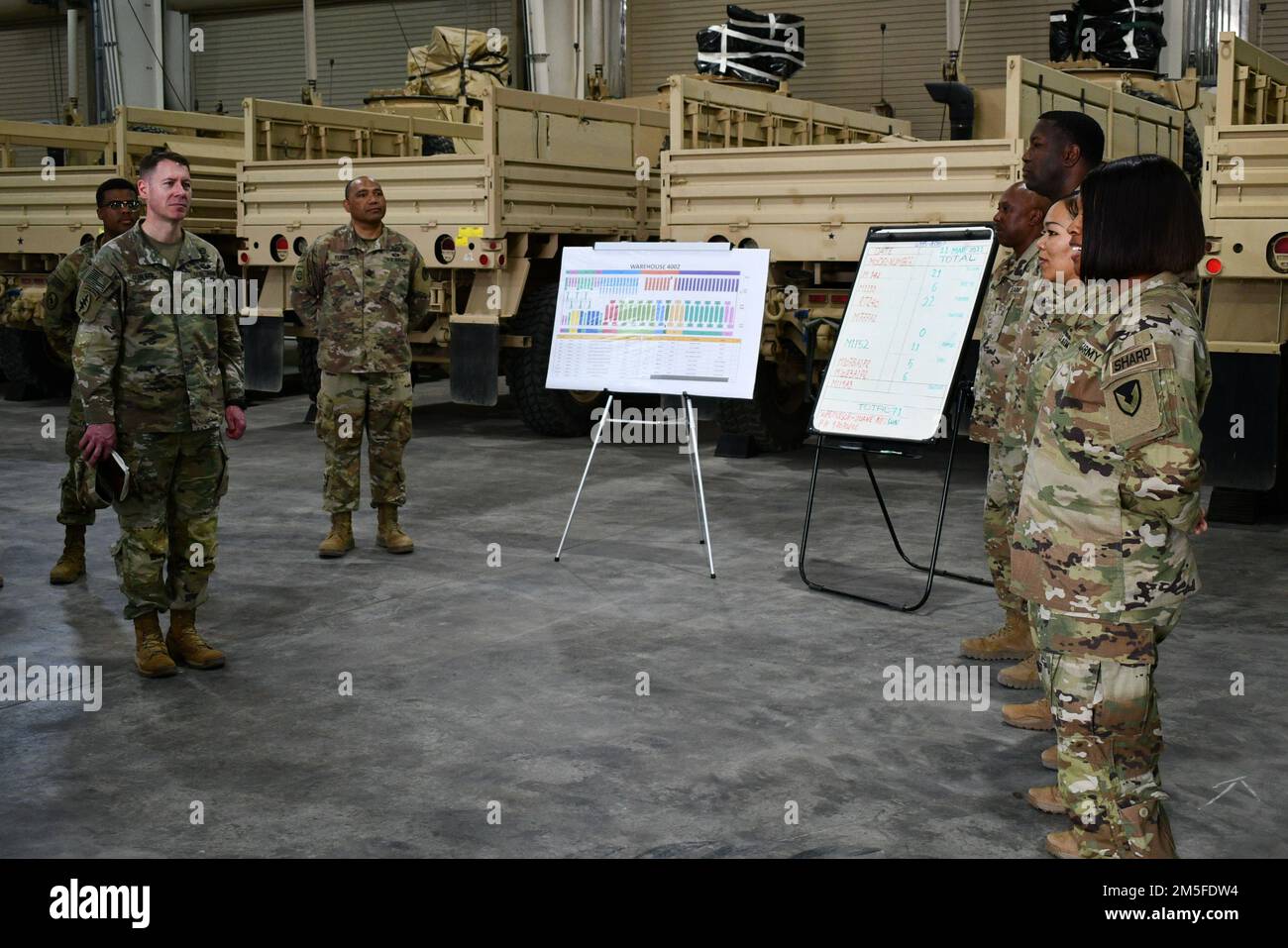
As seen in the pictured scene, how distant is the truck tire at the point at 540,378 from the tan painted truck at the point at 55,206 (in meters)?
3.61

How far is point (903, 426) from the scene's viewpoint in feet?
18.2

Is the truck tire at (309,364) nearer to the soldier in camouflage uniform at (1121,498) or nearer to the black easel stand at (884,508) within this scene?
the black easel stand at (884,508)

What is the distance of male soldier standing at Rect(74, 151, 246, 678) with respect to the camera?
15.3 feet

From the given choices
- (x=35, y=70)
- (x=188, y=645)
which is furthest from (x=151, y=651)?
(x=35, y=70)

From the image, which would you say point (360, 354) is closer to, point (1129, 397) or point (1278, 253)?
point (1278, 253)

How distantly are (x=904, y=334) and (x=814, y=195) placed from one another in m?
2.82

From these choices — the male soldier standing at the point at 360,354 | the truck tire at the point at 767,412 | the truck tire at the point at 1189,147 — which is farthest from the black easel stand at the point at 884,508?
the truck tire at the point at 1189,147

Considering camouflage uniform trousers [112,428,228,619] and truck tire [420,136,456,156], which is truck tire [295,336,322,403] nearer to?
truck tire [420,136,456,156]

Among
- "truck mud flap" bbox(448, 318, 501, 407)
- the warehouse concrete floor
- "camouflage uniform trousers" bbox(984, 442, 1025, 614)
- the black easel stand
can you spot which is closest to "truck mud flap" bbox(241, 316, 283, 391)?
"truck mud flap" bbox(448, 318, 501, 407)

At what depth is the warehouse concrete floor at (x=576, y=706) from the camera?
3506 millimetres

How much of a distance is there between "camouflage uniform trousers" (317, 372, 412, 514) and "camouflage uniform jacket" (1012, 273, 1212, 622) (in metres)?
4.04

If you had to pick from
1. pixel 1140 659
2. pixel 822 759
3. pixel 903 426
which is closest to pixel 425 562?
pixel 903 426

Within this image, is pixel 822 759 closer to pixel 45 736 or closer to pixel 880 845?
pixel 880 845

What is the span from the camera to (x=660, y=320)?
6.53 meters
